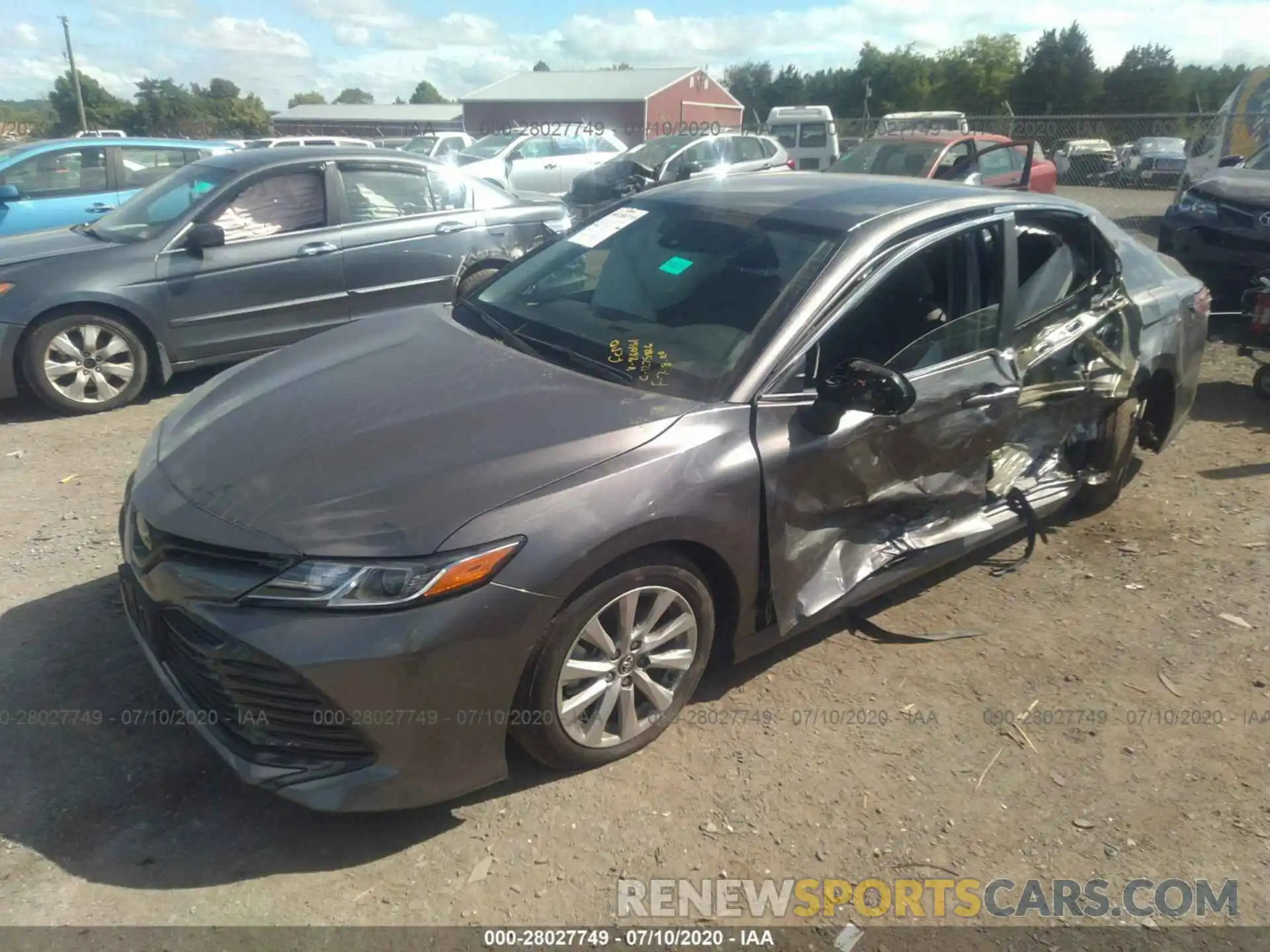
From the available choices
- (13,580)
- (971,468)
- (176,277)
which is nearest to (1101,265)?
(971,468)

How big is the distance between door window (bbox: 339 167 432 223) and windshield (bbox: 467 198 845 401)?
3.33 m

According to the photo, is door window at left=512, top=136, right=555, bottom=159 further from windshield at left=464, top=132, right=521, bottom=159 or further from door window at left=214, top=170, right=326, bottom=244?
door window at left=214, top=170, right=326, bottom=244

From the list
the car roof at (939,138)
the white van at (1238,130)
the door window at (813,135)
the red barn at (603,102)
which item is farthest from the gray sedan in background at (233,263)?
the red barn at (603,102)

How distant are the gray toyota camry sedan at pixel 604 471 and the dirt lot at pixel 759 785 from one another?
252 millimetres

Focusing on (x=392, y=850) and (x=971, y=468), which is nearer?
(x=392, y=850)

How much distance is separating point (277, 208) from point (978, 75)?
66108mm

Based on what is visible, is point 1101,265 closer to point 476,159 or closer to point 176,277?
point 176,277

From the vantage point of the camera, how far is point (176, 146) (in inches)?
391

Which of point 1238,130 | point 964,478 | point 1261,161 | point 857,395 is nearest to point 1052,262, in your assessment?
point 964,478

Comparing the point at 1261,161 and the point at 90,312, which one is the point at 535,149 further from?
the point at 90,312

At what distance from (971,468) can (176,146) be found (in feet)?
30.6

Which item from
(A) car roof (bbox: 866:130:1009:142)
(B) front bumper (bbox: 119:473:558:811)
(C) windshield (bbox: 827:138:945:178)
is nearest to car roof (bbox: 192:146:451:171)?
(B) front bumper (bbox: 119:473:558:811)

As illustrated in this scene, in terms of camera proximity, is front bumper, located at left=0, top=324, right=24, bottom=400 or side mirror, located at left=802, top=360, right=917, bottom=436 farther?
front bumper, located at left=0, top=324, right=24, bottom=400

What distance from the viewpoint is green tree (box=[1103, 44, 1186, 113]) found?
1937 inches
